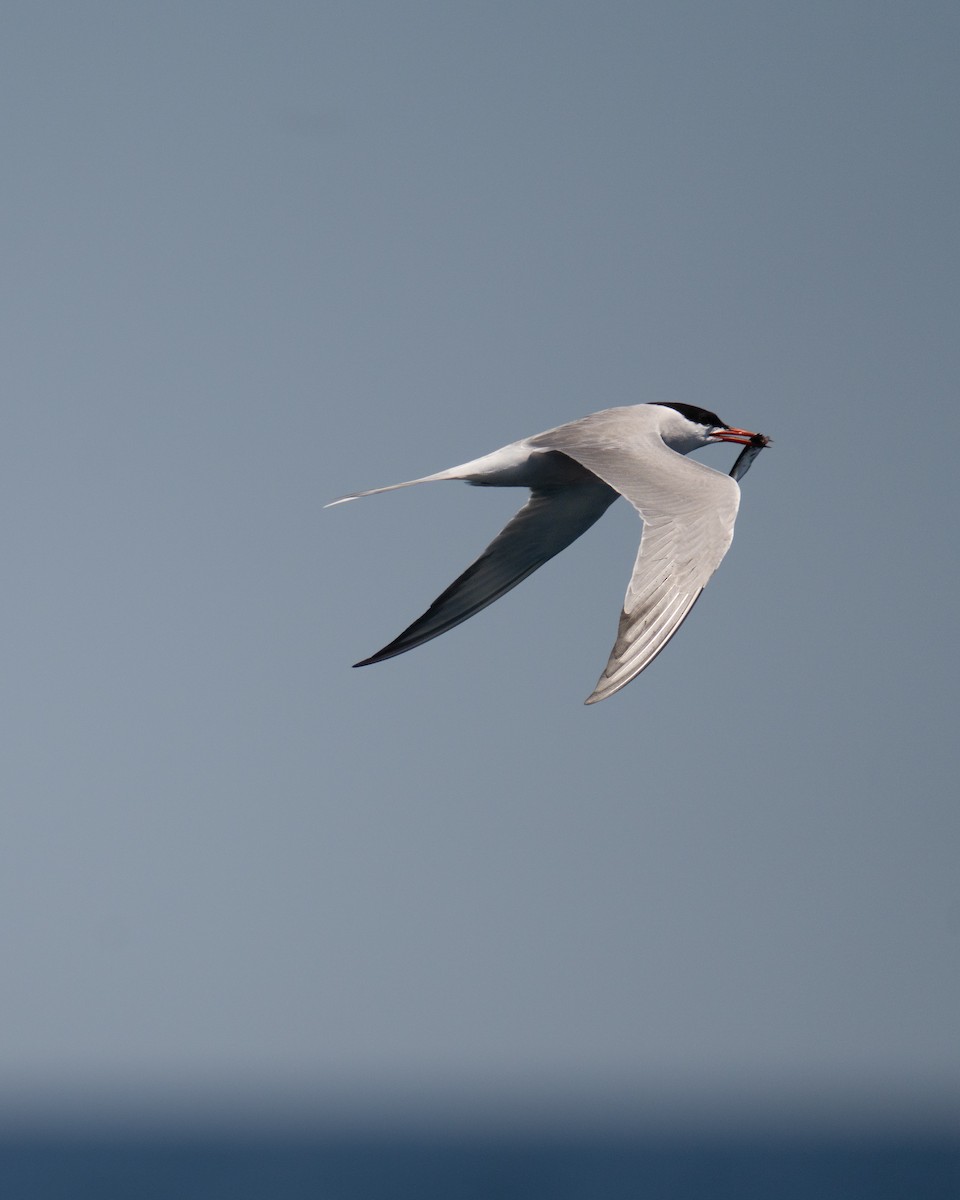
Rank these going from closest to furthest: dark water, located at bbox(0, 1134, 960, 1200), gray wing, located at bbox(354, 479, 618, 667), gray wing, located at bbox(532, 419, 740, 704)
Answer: gray wing, located at bbox(532, 419, 740, 704) → gray wing, located at bbox(354, 479, 618, 667) → dark water, located at bbox(0, 1134, 960, 1200)

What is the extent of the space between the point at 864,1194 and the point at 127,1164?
141 feet

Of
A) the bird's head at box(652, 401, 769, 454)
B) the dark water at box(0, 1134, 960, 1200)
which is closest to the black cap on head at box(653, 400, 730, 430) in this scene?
the bird's head at box(652, 401, 769, 454)

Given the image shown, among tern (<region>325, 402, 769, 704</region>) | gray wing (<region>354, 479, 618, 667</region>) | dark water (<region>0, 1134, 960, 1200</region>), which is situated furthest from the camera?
dark water (<region>0, 1134, 960, 1200</region>)

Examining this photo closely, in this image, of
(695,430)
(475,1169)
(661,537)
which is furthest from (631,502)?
(475,1169)

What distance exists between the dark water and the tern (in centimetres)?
8764

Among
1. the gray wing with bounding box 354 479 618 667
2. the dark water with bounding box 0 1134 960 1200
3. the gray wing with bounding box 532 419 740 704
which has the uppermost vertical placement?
the dark water with bounding box 0 1134 960 1200

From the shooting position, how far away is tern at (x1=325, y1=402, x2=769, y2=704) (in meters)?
7.21

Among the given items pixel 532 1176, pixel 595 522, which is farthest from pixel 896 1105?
pixel 595 522

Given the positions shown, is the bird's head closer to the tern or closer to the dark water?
the tern

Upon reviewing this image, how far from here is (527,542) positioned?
10.2 meters

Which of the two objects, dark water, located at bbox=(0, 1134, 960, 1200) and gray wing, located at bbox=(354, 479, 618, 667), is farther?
dark water, located at bbox=(0, 1134, 960, 1200)

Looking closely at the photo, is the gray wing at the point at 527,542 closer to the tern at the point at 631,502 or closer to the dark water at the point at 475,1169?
the tern at the point at 631,502

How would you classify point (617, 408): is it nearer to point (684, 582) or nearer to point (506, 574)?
point (506, 574)

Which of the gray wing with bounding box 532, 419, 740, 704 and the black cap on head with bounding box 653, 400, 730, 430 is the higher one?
the black cap on head with bounding box 653, 400, 730, 430
